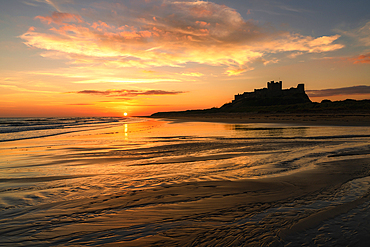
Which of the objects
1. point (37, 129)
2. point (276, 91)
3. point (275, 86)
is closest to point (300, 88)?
point (276, 91)

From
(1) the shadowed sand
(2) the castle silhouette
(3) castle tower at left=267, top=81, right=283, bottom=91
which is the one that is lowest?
(1) the shadowed sand

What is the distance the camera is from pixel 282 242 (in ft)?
9.15

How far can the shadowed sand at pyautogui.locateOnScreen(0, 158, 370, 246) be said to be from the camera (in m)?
2.96

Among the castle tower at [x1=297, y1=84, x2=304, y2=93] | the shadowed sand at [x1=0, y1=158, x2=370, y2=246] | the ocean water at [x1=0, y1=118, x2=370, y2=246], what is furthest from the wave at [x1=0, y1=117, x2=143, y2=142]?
the castle tower at [x1=297, y1=84, x2=304, y2=93]

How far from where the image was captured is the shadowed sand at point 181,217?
2961 millimetres

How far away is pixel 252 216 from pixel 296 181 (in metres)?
2.44

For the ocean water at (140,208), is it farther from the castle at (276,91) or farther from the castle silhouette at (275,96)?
the castle at (276,91)

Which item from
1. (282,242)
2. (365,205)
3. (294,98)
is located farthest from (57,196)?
(294,98)

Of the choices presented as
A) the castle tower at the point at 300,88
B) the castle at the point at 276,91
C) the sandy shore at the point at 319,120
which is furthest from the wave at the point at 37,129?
the castle tower at the point at 300,88

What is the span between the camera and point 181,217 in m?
3.53

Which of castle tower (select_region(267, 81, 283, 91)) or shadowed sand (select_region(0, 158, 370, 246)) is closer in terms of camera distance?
shadowed sand (select_region(0, 158, 370, 246))

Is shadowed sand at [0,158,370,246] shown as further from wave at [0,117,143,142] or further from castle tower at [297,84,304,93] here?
castle tower at [297,84,304,93]

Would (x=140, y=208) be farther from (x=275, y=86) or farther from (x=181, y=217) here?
(x=275, y=86)

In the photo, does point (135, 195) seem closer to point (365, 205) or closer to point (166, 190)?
point (166, 190)
